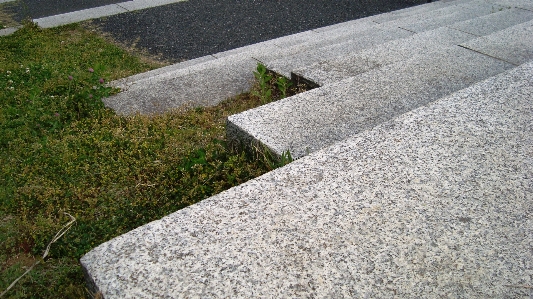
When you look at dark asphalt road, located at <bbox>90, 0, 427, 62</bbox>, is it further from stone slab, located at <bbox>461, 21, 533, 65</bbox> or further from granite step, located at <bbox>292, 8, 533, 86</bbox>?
stone slab, located at <bbox>461, 21, 533, 65</bbox>

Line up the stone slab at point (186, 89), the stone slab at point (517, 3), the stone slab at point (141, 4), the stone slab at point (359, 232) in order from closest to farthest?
the stone slab at point (359, 232) < the stone slab at point (186, 89) < the stone slab at point (517, 3) < the stone slab at point (141, 4)

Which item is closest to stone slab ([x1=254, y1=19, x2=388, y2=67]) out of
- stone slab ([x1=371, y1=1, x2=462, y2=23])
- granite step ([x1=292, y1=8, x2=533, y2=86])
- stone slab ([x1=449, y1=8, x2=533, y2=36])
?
stone slab ([x1=371, y1=1, x2=462, y2=23])

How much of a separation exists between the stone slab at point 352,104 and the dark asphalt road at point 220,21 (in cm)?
300

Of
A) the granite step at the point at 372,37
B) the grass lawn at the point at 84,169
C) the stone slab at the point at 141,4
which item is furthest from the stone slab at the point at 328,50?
the stone slab at the point at 141,4

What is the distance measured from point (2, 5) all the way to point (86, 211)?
6.53 meters

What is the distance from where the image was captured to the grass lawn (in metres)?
2.38

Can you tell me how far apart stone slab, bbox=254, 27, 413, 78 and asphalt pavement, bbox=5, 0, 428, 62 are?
134 cm

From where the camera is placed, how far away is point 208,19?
23.0 ft

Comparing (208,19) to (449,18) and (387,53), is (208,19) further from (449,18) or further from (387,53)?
(387,53)

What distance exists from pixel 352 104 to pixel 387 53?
139 centimetres

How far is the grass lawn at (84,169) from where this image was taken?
2383mm

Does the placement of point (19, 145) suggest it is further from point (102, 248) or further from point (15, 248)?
point (102, 248)

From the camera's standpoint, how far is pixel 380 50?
4.20 meters

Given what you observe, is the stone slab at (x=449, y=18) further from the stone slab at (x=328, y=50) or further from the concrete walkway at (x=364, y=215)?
the concrete walkway at (x=364, y=215)
